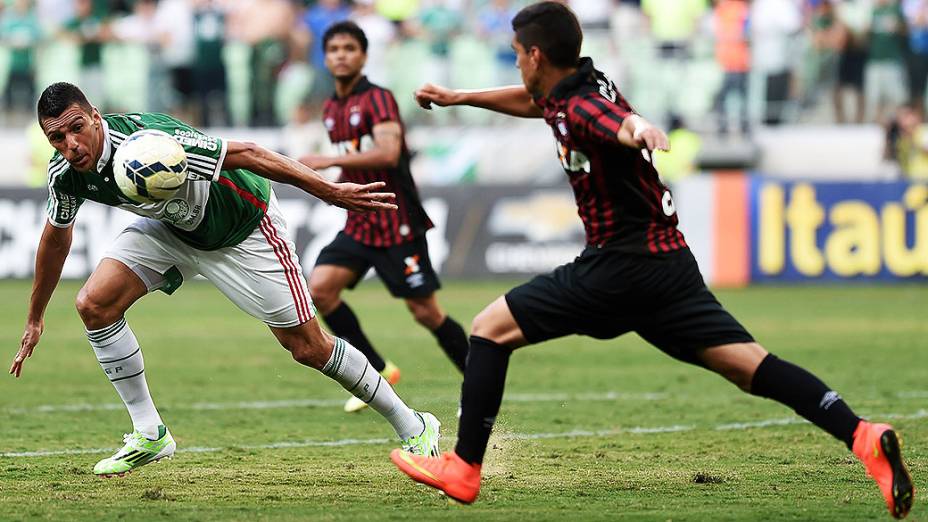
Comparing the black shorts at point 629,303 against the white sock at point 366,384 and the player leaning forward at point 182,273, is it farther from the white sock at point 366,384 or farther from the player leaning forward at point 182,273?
the white sock at point 366,384

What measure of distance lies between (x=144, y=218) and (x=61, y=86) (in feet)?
3.56

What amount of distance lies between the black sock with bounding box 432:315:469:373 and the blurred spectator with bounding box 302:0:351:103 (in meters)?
11.5

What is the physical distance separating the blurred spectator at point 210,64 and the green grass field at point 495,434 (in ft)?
24.0

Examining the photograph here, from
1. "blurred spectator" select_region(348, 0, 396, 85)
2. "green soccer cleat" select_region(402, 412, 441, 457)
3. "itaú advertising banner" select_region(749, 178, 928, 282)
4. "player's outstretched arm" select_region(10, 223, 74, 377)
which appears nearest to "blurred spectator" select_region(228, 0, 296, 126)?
"blurred spectator" select_region(348, 0, 396, 85)

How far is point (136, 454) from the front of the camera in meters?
7.23

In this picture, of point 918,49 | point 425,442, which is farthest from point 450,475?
point 918,49

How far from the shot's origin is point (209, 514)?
616cm

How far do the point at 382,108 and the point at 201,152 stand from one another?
3.65m

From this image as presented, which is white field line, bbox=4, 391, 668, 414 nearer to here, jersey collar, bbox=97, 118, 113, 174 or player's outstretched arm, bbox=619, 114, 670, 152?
jersey collar, bbox=97, 118, 113, 174

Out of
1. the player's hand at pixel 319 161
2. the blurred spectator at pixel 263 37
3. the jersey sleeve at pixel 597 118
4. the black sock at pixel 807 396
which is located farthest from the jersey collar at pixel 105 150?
the blurred spectator at pixel 263 37

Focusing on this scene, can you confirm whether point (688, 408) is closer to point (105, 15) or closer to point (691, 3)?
point (691, 3)

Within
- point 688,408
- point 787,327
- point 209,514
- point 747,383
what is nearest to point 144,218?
point 209,514

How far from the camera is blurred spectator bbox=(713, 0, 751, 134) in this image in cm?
2109

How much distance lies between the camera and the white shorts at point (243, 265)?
7191 mm
